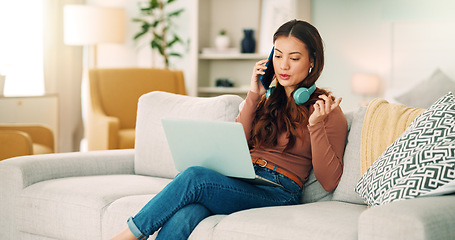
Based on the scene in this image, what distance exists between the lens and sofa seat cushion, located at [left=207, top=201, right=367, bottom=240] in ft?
5.33

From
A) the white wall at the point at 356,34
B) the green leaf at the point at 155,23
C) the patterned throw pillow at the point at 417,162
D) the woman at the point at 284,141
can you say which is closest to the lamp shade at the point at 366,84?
the white wall at the point at 356,34

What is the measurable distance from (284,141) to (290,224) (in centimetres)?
44

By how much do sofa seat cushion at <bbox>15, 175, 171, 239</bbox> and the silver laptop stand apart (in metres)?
0.37

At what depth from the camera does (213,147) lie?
6.28ft

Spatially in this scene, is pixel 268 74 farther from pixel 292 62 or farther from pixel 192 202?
pixel 192 202

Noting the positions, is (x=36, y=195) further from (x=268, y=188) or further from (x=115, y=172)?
(x=268, y=188)

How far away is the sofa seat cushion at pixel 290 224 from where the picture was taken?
162cm

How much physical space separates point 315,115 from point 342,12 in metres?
2.91

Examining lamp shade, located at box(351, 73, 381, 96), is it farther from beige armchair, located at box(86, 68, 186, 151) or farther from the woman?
the woman

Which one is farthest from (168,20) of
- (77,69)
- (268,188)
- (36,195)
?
(268,188)

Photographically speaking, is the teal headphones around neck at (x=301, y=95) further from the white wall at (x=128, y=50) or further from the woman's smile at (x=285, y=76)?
the white wall at (x=128, y=50)

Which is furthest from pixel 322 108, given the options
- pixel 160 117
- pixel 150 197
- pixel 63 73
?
pixel 63 73

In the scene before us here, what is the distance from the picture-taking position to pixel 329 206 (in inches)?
77.2

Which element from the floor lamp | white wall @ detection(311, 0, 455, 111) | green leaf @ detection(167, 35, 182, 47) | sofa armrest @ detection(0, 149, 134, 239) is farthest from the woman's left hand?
green leaf @ detection(167, 35, 182, 47)
